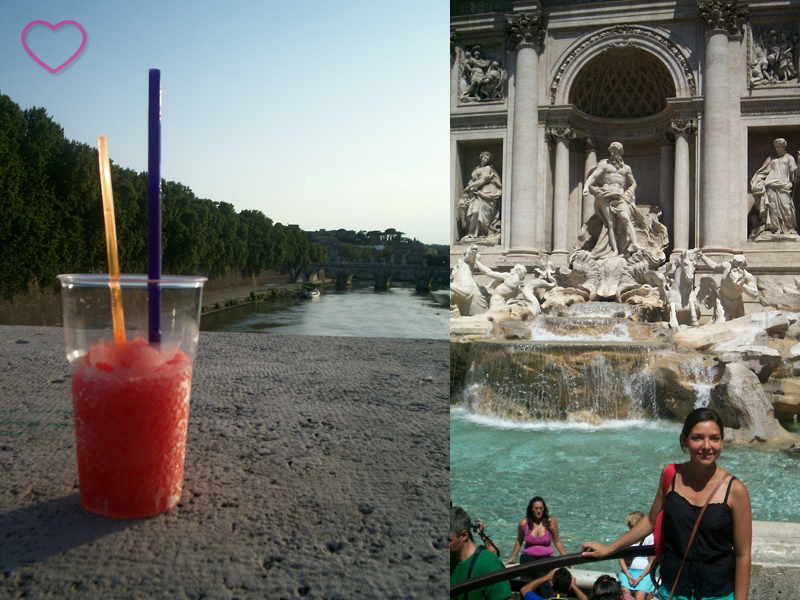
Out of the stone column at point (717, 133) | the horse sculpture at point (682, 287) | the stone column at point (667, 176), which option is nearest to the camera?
the stone column at point (717, 133)

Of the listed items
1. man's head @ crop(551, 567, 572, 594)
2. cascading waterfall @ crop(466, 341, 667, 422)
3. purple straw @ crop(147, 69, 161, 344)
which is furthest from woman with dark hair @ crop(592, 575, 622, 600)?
cascading waterfall @ crop(466, 341, 667, 422)

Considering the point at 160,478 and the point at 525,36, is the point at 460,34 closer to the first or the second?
the point at 525,36

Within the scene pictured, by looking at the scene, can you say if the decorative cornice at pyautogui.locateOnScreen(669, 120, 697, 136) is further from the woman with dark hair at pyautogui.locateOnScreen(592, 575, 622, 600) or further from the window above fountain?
the woman with dark hair at pyautogui.locateOnScreen(592, 575, 622, 600)

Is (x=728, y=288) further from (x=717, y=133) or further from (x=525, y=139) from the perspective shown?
(x=525, y=139)

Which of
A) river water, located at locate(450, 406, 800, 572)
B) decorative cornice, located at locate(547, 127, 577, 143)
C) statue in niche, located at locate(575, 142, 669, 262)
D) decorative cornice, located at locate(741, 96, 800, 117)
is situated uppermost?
decorative cornice, located at locate(741, 96, 800, 117)

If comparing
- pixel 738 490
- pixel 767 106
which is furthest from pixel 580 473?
pixel 767 106

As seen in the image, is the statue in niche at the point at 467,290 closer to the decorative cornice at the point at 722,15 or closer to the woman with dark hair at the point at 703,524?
the decorative cornice at the point at 722,15

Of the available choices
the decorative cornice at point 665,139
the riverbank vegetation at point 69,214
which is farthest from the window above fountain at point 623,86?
the riverbank vegetation at point 69,214
